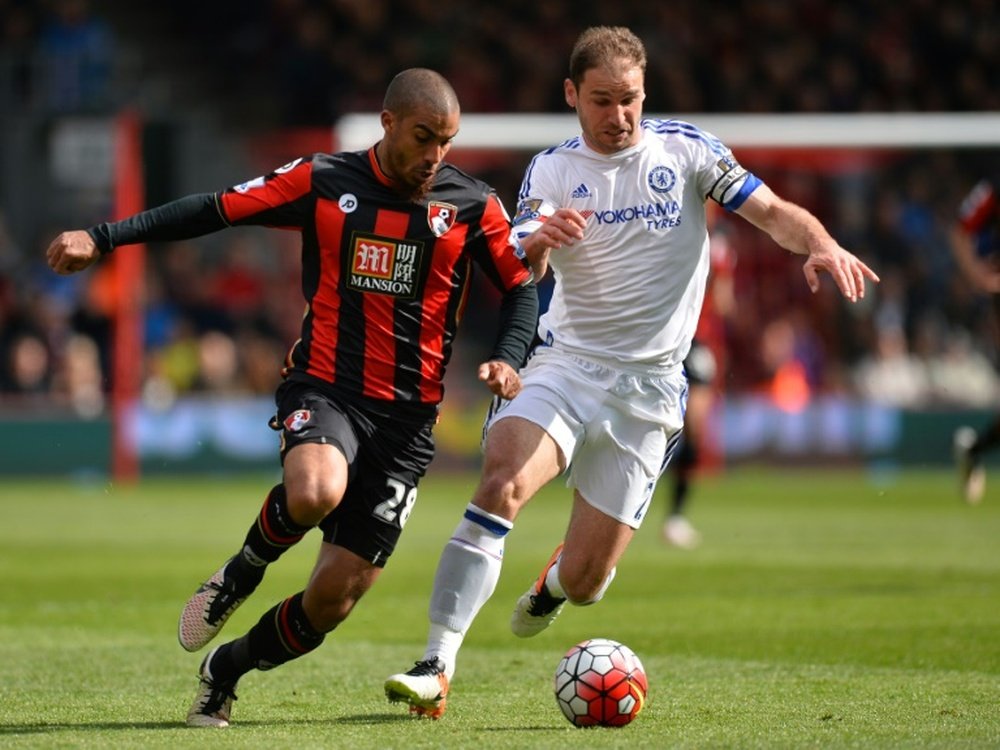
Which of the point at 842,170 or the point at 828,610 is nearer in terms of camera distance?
the point at 828,610

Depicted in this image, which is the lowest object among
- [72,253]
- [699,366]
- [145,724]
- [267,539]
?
[145,724]

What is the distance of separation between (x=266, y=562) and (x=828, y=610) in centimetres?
468

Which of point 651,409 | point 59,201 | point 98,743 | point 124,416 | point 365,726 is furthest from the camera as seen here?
point 59,201

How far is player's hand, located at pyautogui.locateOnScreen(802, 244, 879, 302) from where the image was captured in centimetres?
638

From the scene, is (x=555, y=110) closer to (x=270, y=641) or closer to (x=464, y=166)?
(x=464, y=166)

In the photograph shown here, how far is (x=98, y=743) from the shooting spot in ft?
18.9

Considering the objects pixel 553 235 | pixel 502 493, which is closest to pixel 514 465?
pixel 502 493

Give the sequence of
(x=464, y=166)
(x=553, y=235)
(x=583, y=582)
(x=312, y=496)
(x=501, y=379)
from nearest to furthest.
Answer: (x=312, y=496)
(x=501, y=379)
(x=553, y=235)
(x=583, y=582)
(x=464, y=166)

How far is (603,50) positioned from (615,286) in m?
0.95

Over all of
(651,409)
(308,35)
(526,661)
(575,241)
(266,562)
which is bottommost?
(526,661)

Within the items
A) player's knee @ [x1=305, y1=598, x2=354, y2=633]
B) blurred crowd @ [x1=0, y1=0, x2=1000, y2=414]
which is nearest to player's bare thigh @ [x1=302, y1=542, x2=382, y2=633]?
player's knee @ [x1=305, y1=598, x2=354, y2=633]

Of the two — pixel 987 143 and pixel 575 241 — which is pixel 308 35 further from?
pixel 575 241

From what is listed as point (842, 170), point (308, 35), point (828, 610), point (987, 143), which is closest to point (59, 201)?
point (308, 35)

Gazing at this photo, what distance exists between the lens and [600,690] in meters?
6.20
